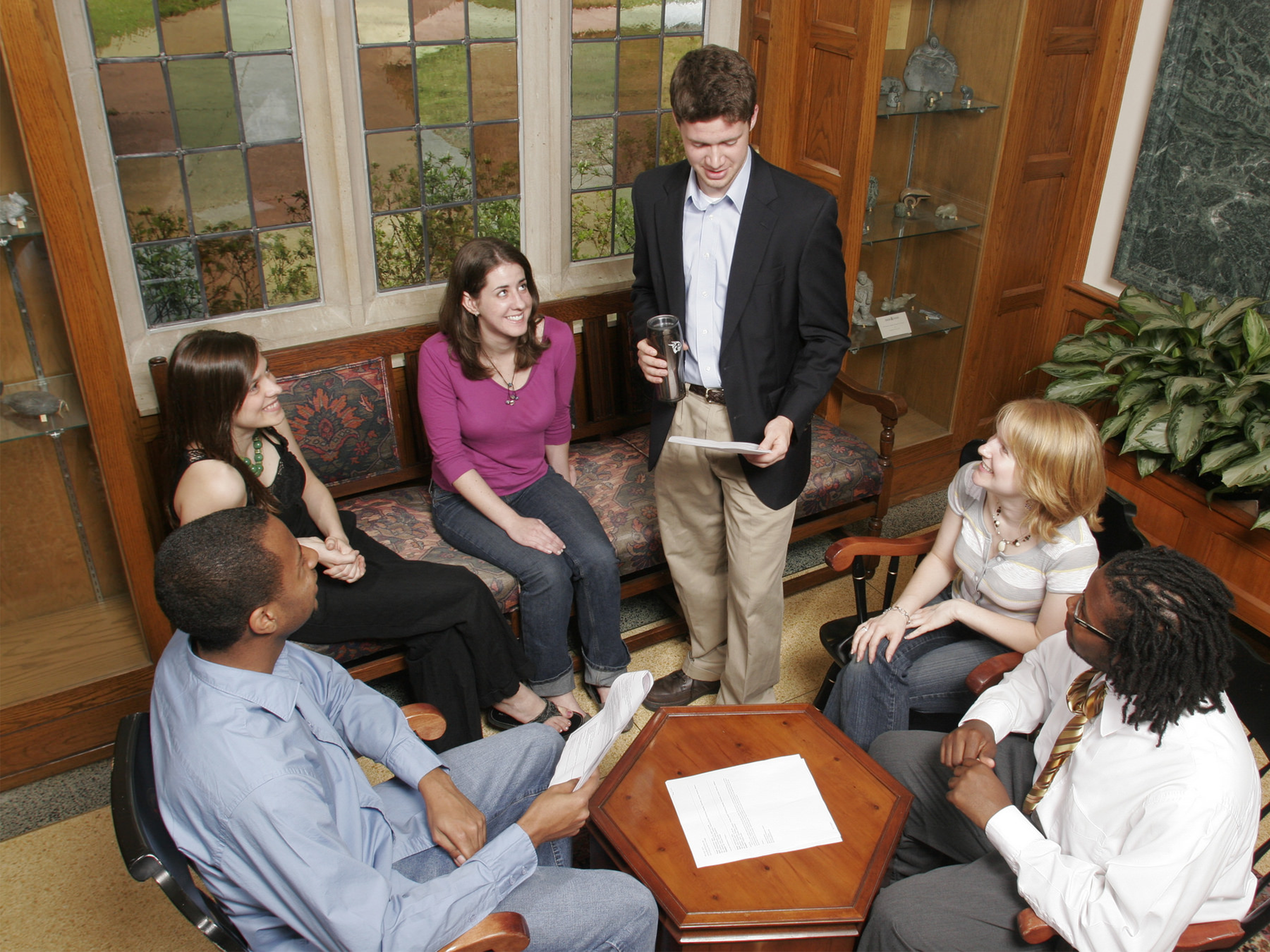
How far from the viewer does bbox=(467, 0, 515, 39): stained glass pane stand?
2.99 metres

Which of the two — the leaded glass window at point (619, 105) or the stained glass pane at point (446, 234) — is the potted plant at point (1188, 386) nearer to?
the leaded glass window at point (619, 105)

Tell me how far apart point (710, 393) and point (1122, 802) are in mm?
1359

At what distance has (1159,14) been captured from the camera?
347 cm

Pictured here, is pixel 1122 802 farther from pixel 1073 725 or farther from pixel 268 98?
pixel 268 98

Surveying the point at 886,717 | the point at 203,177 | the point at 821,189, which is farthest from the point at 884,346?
the point at 203,177

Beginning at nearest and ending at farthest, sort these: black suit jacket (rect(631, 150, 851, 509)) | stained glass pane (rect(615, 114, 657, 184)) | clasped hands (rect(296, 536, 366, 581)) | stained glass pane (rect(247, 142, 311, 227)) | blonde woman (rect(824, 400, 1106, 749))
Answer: blonde woman (rect(824, 400, 1106, 749)) → black suit jacket (rect(631, 150, 851, 509)) → clasped hands (rect(296, 536, 366, 581)) → stained glass pane (rect(247, 142, 311, 227)) → stained glass pane (rect(615, 114, 657, 184))

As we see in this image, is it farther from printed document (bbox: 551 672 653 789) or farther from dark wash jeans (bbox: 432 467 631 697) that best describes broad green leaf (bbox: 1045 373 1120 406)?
printed document (bbox: 551 672 653 789)

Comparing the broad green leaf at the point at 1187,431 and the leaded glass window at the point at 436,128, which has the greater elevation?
the leaded glass window at the point at 436,128

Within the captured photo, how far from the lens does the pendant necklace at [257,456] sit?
245 centimetres

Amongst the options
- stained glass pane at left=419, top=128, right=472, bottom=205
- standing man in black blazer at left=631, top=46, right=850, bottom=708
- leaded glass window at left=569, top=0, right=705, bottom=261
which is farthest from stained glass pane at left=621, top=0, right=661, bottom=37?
standing man in black blazer at left=631, top=46, right=850, bottom=708

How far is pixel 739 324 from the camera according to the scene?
96.5 inches

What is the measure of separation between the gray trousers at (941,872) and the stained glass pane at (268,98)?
7.68 ft

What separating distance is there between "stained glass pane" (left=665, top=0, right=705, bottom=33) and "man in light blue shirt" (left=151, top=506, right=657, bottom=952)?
8.09 feet

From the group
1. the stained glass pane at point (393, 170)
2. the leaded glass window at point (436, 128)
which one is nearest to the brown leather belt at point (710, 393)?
the leaded glass window at point (436, 128)
